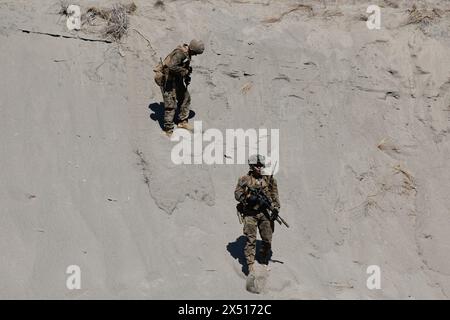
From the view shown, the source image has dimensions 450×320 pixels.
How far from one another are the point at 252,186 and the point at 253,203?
198 millimetres

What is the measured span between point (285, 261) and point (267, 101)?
3.19 metres

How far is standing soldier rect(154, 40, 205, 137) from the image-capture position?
12.8 meters

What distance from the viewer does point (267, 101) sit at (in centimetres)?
1416

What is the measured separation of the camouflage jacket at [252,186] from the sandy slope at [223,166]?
2.73 feet

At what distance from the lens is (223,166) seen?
1298 centimetres

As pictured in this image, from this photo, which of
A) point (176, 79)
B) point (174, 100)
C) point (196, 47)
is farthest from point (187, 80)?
point (196, 47)

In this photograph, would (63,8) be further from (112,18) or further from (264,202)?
(264,202)

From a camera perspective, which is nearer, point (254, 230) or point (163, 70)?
point (254, 230)

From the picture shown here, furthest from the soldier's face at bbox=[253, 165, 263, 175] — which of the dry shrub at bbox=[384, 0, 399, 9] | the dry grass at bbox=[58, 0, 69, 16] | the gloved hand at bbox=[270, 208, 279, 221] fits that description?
the dry shrub at bbox=[384, 0, 399, 9]

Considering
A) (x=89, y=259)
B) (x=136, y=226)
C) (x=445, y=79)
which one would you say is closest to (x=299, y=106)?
(x=445, y=79)

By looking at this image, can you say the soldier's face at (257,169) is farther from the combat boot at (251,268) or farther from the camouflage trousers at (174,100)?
the camouflage trousers at (174,100)

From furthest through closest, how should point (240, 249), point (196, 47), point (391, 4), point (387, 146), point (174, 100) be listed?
point (391, 4) < point (387, 146) < point (174, 100) < point (196, 47) < point (240, 249)

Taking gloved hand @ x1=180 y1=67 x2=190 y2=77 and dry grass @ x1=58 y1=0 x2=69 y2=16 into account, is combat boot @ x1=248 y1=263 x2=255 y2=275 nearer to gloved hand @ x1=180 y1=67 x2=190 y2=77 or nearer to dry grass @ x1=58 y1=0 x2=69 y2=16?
gloved hand @ x1=180 y1=67 x2=190 y2=77

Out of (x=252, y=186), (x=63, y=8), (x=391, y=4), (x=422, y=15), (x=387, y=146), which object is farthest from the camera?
(x=391, y=4)
